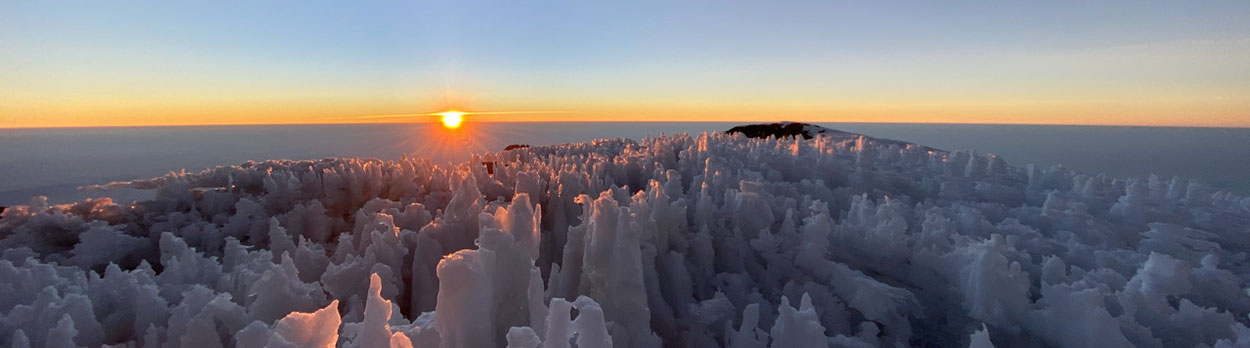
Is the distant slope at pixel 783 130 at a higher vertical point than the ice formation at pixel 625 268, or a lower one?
higher

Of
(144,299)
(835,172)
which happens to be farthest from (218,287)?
(835,172)

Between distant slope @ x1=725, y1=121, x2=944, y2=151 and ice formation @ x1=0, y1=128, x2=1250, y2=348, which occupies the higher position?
distant slope @ x1=725, y1=121, x2=944, y2=151

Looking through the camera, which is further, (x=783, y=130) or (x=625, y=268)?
(x=783, y=130)

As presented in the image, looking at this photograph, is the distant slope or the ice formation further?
the distant slope

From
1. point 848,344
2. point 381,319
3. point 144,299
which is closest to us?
point 381,319

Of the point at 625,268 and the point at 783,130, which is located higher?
the point at 783,130

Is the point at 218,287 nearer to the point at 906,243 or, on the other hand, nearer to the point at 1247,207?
the point at 906,243

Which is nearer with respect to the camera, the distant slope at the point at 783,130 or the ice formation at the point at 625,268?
the ice formation at the point at 625,268

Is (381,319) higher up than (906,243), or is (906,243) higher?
(381,319)
